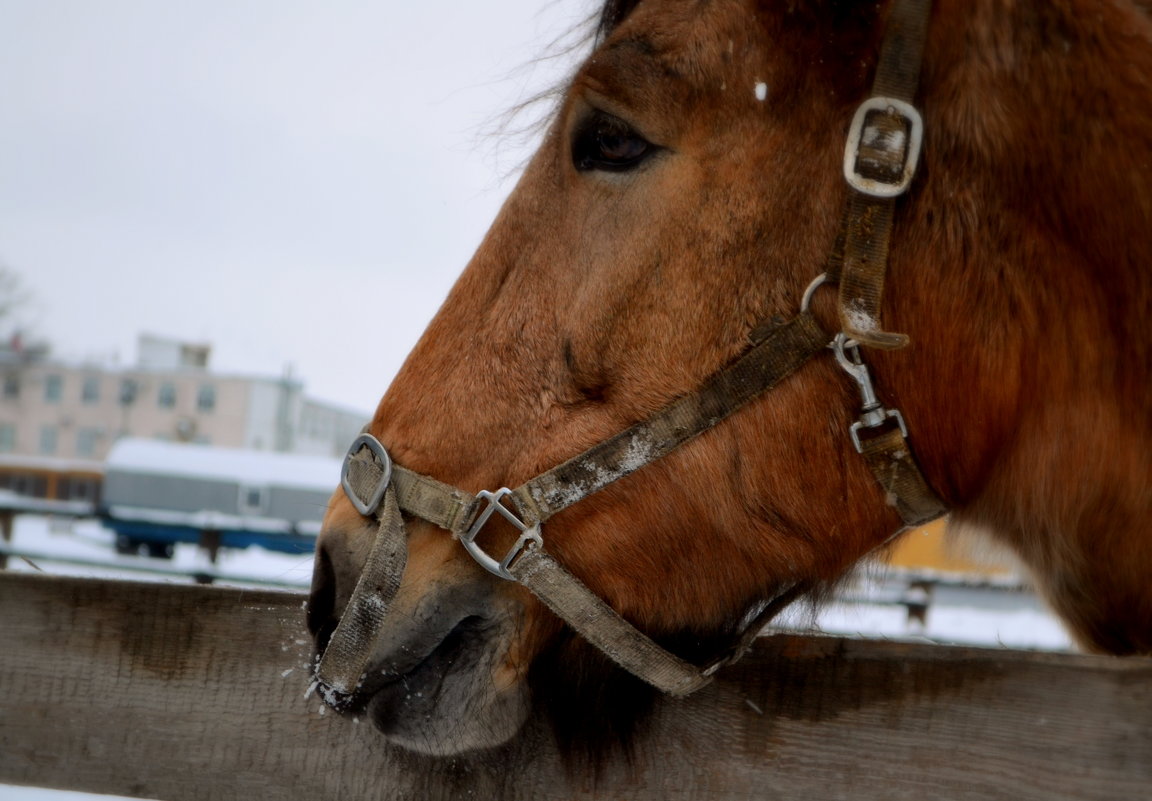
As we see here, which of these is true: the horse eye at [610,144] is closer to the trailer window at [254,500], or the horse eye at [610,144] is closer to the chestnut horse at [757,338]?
the chestnut horse at [757,338]

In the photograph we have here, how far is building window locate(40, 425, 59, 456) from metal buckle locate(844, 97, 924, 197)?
171 ft

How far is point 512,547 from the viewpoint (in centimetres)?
155

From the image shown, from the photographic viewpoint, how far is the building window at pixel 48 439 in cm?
4634

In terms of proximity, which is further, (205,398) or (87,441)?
(87,441)

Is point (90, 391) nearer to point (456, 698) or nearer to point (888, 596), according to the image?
point (888, 596)

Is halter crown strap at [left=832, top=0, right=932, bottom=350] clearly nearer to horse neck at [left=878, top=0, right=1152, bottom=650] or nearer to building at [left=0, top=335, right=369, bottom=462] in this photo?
horse neck at [left=878, top=0, right=1152, bottom=650]

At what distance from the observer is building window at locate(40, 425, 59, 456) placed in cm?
4634

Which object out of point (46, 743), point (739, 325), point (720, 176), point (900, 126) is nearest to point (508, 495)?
point (739, 325)

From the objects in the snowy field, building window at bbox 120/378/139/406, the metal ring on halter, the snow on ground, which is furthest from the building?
the metal ring on halter

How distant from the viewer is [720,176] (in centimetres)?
152

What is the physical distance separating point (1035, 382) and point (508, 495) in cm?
89

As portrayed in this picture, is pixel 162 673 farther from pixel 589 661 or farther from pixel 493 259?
pixel 493 259

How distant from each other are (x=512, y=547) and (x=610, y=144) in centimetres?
72

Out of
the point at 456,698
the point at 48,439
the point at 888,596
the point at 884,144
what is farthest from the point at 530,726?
the point at 48,439
